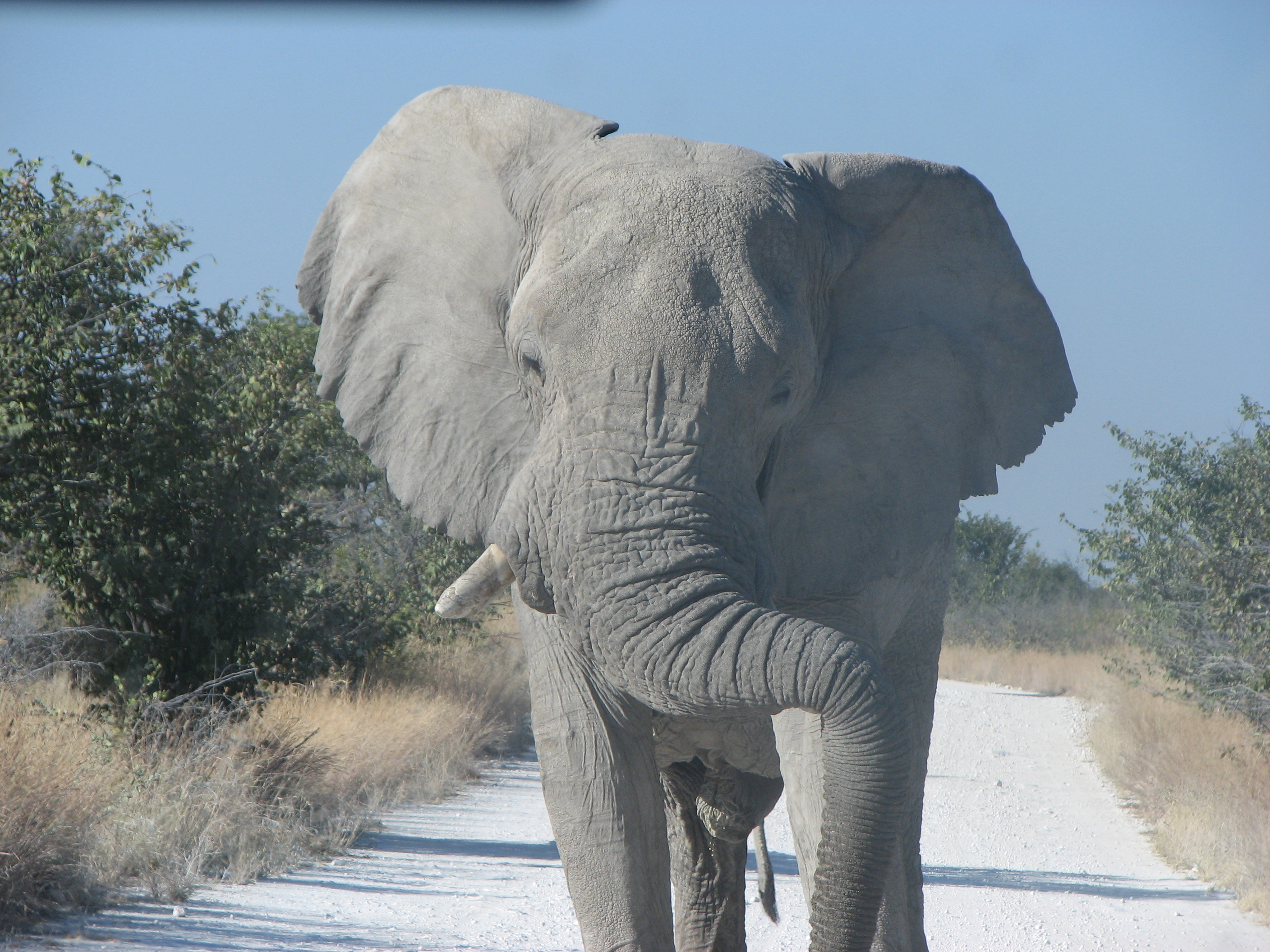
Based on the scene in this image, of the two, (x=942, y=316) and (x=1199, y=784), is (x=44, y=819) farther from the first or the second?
(x=1199, y=784)

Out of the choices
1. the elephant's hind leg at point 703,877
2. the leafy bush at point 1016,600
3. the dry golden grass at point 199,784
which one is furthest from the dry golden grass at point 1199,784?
the leafy bush at point 1016,600

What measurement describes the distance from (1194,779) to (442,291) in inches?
401

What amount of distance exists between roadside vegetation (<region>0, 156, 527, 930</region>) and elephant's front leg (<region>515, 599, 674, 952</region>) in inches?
141

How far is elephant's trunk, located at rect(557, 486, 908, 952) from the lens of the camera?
2.98m

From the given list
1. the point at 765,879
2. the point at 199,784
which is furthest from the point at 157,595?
the point at 765,879

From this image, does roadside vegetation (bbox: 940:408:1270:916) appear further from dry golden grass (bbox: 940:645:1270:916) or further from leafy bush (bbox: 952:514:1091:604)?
leafy bush (bbox: 952:514:1091:604)

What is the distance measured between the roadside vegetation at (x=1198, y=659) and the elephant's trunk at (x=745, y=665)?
21.4ft

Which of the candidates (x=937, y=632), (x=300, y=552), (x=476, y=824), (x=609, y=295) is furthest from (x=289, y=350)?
(x=609, y=295)

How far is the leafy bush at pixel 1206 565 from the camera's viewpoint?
43.9ft

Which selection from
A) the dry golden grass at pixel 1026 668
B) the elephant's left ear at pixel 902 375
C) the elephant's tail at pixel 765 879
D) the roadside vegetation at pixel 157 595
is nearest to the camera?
the elephant's left ear at pixel 902 375

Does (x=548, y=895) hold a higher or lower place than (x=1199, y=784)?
lower

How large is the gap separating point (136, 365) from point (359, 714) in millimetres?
3998

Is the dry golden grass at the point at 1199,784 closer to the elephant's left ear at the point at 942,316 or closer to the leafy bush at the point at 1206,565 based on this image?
the leafy bush at the point at 1206,565

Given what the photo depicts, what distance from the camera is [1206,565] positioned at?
14.2 metres
